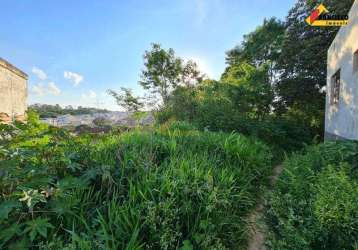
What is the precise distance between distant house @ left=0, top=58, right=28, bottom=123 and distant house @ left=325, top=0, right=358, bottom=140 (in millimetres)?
8689

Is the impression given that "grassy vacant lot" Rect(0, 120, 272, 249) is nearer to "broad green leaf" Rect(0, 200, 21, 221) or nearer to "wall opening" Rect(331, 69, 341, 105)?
"broad green leaf" Rect(0, 200, 21, 221)

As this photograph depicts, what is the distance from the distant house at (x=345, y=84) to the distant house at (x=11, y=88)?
342 inches

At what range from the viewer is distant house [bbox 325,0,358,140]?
5232 mm

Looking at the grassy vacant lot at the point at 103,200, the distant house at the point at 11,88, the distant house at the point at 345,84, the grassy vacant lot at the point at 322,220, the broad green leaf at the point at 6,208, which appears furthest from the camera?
the distant house at the point at 11,88

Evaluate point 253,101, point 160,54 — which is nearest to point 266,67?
point 253,101

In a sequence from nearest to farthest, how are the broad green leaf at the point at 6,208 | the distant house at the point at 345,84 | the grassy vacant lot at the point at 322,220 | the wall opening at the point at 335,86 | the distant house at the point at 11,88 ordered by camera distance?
1. the broad green leaf at the point at 6,208
2. the grassy vacant lot at the point at 322,220
3. the distant house at the point at 345,84
4. the distant house at the point at 11,88
5. the wall opening at the point at 335,86

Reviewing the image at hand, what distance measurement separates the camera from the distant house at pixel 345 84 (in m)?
5.23

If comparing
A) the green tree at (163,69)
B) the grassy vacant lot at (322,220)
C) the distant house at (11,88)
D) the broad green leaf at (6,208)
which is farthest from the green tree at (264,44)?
the broad green leaf at (6,208)

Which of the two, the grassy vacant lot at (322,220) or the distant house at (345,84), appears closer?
the grassy vacant lot at (322,220)

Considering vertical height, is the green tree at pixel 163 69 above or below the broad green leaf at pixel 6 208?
above

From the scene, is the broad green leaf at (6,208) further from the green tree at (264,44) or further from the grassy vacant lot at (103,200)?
the green tree at (264,44)

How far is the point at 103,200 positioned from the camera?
2.26m

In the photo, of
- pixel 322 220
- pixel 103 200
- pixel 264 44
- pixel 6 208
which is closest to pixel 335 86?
pixel 322 220

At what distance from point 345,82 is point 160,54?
11104mm
